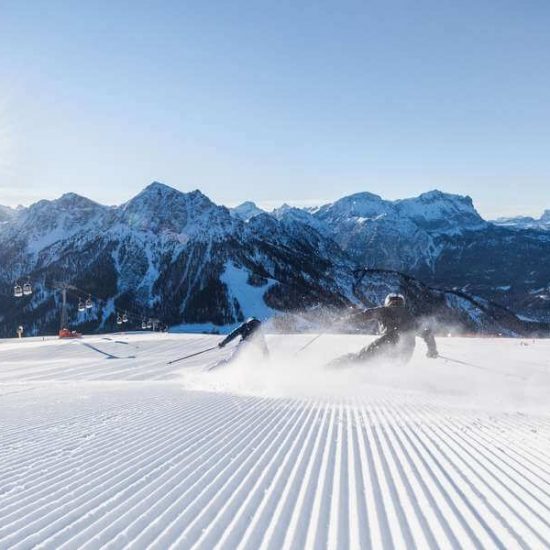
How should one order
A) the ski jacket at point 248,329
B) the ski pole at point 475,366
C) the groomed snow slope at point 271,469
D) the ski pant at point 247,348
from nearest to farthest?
the groomed snow slope at point 271,469, the ski pole at point 475,366, the ski pant at point 247,348, the ski jacket at point 248,329

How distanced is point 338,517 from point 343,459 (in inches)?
97.2

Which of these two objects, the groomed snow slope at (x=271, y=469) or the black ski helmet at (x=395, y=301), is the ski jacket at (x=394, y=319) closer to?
the black ski helmet at (x=395, y=301)

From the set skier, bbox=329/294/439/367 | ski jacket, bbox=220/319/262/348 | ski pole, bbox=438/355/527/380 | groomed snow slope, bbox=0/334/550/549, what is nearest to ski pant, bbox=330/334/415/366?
skier, bbox=329/294/439/367

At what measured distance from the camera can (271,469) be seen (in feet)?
23.9

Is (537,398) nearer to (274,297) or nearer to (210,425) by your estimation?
(210,425)

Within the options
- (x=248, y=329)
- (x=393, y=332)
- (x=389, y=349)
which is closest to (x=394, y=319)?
(x=393, y=332)

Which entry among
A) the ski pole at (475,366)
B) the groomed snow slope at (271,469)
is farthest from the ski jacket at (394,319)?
the groomed snow slope at (271,469)

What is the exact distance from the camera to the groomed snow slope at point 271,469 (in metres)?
5.07

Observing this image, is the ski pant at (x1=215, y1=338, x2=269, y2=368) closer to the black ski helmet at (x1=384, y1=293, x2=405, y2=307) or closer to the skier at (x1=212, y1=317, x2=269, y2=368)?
the skier at (x1=212, y1=317, x2=269, y2=368)

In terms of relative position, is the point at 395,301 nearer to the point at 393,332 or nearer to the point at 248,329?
the point at 393,332

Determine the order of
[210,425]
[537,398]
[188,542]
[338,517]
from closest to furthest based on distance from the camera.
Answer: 1. [188,542]
2. [338,517]
3. [210,425]
4. [537,398]

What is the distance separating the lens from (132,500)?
5930 millimetres

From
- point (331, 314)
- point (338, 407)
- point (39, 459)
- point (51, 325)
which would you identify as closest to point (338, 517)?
point (39, 459)

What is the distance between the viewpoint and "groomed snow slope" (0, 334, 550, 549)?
199 inches
